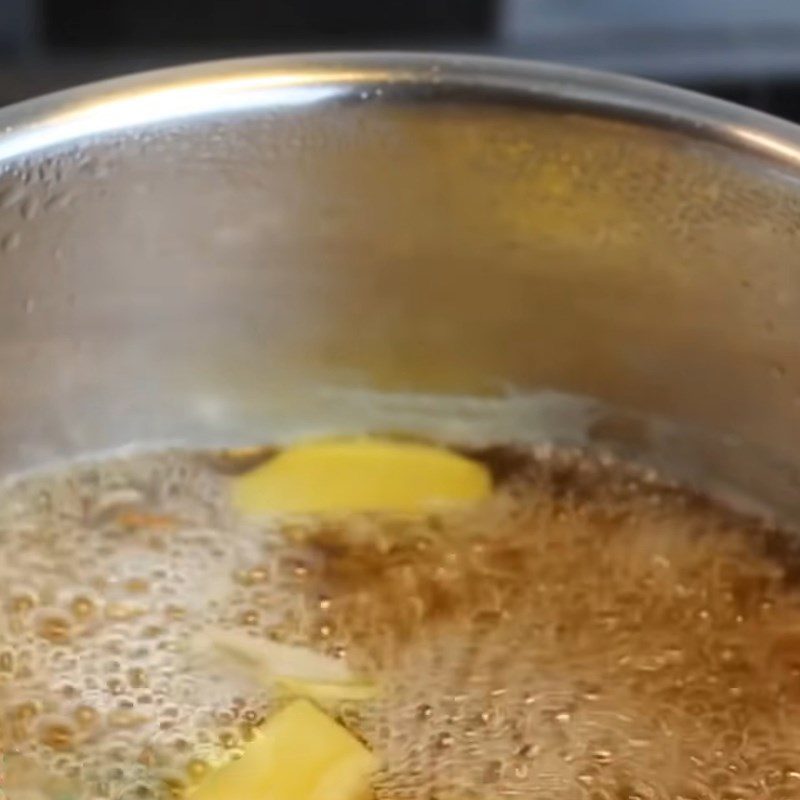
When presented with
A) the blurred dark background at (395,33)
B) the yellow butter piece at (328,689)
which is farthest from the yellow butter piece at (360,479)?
the blurred dark background at (395,33)

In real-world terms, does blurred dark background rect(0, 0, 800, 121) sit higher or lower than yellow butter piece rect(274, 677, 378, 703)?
higher

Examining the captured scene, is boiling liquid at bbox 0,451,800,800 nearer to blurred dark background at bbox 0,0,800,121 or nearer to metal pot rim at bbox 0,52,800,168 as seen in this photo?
metal pot rim at bbox 0,52,800,168

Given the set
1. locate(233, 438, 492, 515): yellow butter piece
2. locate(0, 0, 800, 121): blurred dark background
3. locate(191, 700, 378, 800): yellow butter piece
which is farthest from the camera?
locate(0, 0, 800, 121): blurred dark background

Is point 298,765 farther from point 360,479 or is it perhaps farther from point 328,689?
point 360,479

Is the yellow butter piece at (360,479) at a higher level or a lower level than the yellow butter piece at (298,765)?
higher

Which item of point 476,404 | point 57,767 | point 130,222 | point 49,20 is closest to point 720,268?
point 476,404

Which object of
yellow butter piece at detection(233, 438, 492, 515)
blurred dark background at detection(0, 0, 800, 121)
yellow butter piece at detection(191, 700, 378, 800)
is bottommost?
yellow butter piece at detection(191, 700, 378, 800)

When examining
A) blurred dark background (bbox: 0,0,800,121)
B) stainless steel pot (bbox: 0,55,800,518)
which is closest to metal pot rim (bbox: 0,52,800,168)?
stainless steel pot (bbox: 0,55,800,518)

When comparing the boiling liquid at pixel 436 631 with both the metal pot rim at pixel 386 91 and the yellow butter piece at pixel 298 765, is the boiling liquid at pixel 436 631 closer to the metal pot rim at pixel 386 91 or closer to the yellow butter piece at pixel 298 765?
the yellow butter piece at pixel 298 765
